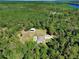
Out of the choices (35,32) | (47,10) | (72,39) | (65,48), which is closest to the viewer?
(65,48)

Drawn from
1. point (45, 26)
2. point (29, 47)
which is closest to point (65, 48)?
point (29, 47)

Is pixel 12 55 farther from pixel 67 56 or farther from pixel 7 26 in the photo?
pixel 7 26

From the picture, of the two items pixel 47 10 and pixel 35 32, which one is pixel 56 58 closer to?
pixel 35 32

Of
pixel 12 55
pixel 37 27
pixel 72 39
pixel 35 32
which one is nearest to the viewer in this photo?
pixel 12 55

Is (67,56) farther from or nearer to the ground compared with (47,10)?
farther from the ground

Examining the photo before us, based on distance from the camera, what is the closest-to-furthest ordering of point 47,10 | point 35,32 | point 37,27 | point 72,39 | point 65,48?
point 65,48, point 72,39, point 35,32, point 37,27, point 47,10

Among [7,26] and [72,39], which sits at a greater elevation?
[72,39]

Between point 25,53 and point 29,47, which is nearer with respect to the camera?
point 25,53

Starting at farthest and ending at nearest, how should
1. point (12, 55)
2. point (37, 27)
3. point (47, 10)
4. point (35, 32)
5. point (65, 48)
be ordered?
point (47, 10) < point (37, 27) < point (35, 32) < point (65, 48) < point (12, 55)

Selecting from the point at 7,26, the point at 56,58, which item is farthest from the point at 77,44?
the point at 7,26
